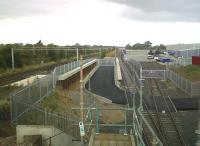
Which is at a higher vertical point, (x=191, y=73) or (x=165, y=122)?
(x=191, y=73)

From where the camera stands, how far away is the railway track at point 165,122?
23.9 m

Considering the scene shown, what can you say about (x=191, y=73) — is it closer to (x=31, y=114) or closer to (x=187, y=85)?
(x=187, y=85)

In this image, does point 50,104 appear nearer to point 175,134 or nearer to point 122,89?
point 175,134

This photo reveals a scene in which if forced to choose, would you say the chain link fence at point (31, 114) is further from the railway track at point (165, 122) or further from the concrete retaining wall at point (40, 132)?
the railway track at point (165, 122)

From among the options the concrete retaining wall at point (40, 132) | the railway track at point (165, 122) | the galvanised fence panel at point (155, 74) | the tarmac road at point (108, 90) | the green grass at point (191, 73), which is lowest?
the railway track at point (165, 122)

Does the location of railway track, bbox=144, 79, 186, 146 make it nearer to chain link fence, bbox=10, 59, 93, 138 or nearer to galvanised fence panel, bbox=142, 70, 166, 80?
chain link fence, bbox=10, 59, 93, 138

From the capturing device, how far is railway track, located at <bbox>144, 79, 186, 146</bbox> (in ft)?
78.5

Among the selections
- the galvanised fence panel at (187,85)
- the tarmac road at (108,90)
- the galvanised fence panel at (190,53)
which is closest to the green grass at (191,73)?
the galvanised fence panel at (187,85)

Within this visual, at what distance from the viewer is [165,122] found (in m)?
28.8

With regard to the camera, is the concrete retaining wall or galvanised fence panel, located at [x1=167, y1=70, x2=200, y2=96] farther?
galvanised fence panel, located at [x1=167, y1=70, x2=200, y2=96]

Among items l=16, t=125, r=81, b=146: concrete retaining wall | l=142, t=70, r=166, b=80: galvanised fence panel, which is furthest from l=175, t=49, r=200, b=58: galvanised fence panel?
l=16, t=125, r=81, b=146: concrete retaining wall

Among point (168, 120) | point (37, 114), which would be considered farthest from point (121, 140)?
point (168, 120)

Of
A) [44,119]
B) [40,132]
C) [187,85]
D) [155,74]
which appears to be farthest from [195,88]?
[40,132]

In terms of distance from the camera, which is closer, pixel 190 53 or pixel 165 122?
pixel 165 122
